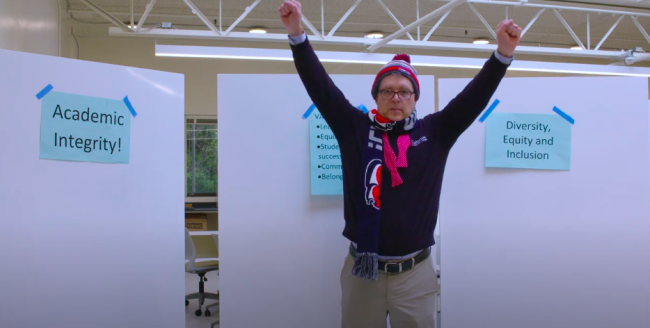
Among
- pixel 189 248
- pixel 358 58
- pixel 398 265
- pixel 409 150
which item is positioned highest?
pixel 358 58

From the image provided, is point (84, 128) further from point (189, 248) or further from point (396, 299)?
point (189, 248)

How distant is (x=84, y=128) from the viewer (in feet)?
6.54

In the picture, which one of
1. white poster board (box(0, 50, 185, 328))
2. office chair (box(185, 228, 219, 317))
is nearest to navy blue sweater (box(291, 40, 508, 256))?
white poster board (box(0, 50, 185, 328))

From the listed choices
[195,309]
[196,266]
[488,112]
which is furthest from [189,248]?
[488,112]

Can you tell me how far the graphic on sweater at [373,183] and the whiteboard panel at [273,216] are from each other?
580 millimetres

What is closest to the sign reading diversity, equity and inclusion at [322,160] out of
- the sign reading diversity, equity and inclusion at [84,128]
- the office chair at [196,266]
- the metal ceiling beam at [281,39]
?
the sign reading diversity, equity and inclusion at [84,128]

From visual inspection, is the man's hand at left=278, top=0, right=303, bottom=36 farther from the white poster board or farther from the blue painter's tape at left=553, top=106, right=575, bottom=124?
the blue painter's tape at left=553, top=106, right=575, bottom=124

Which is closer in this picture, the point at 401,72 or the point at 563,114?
the point at 401,72

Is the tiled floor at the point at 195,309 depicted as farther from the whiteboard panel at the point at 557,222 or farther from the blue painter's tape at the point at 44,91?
the blue painter's tape at the point at 44,91

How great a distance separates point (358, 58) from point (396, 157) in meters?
4.28

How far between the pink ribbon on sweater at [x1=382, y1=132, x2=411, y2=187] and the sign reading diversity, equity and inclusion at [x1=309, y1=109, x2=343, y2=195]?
54cm

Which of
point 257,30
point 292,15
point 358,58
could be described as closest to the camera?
point 292,15

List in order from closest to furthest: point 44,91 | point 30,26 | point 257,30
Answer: point 44,91 < point 30,26 < point 257,30

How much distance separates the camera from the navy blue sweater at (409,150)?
5.75 ft
